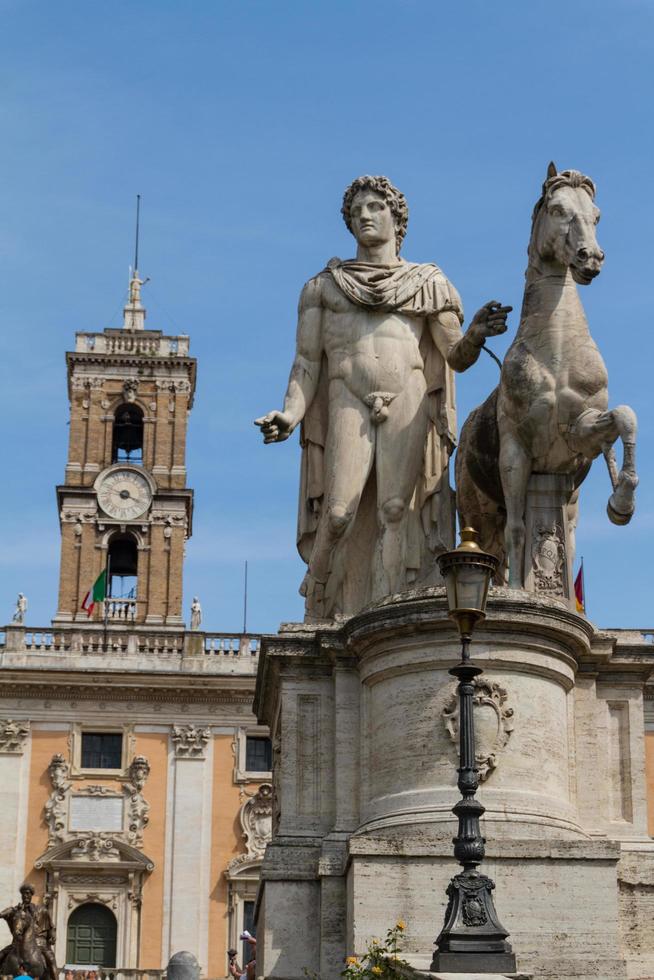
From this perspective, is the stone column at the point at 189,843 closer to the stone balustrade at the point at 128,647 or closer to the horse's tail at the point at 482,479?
the stone balustrade at the point at 128,647

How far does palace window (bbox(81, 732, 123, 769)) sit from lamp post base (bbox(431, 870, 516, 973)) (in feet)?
135

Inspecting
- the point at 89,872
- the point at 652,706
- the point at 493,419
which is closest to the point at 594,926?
the point at 493,419

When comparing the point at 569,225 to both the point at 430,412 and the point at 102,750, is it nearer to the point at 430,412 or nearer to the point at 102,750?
the point at 430,412

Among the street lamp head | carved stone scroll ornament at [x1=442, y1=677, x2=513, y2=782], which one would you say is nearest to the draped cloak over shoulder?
carved stone scroll ornament at [x1=442, y1=677, x2=513, y2=782]

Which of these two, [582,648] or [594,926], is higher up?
[582,648]

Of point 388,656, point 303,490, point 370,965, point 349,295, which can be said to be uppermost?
point 349,295

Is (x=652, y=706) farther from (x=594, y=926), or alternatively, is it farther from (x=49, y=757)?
(x=594, y=926)

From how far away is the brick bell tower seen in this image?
211 feet

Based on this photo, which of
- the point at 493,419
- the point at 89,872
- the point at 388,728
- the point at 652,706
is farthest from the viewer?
the point at 89,872

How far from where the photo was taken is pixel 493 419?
13.7 m

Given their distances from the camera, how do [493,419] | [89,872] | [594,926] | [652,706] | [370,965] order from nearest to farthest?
[370,965] < [594,926] < [493,419] < [652,706] < [89,872]

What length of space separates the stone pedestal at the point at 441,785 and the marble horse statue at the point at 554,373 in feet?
2.94

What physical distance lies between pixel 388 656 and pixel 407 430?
7.20 feet

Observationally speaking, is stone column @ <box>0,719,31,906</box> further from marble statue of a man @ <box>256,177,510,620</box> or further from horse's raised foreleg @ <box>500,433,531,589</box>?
horse's raised foreleg @ <box>500,433,531,589</box>
